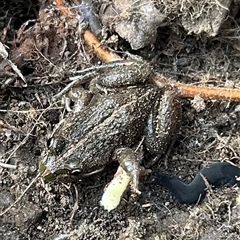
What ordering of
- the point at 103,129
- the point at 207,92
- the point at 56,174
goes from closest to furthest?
the point at 56,174 → the point at 103,129 → the point at 207,92

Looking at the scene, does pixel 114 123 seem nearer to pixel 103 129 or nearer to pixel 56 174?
pixel 103 129

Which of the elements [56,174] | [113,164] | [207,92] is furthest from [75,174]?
[207,92]

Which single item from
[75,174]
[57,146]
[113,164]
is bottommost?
[113,164]

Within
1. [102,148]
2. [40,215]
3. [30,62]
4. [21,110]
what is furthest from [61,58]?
[40,215]

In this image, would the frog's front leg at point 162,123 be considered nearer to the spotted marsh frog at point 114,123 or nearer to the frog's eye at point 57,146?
the spotted marsh frog at point 114,123

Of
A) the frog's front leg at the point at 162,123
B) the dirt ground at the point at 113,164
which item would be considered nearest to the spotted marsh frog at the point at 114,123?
the frog's front leg at the point at 162,123

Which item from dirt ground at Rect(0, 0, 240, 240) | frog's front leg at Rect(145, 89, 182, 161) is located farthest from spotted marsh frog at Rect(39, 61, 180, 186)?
dirt ground at Rect(0, 0, 240, 240)
